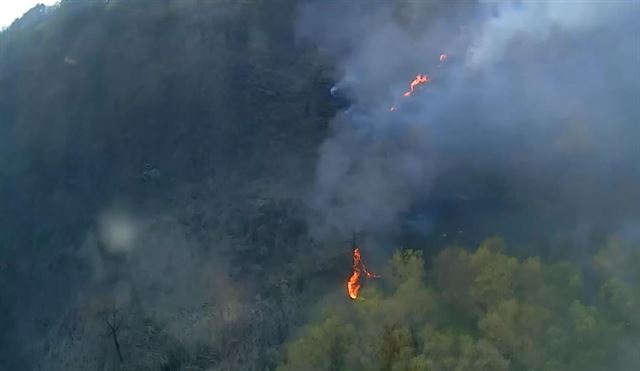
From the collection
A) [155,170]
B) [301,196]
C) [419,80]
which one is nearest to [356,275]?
[301,196]

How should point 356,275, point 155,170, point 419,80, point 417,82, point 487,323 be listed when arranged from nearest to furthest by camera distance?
1. point 487,323
2. point 356,275
3. point 155,170
4. point 417,82
5. point 419,80

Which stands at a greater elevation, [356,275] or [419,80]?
[419,80]

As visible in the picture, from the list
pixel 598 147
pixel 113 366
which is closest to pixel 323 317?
pixel 113 366

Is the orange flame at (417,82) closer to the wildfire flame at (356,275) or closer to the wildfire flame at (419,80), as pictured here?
the wildfire flame at (419,80)

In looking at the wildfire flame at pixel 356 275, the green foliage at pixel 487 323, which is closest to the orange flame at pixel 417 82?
the wildfire flame at pixel 356 275

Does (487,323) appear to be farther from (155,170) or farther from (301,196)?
(155,170)

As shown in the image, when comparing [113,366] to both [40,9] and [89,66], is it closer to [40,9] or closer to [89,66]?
[89,66]

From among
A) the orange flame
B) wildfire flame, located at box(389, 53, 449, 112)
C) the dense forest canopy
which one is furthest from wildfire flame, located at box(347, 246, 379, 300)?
the orange flame
